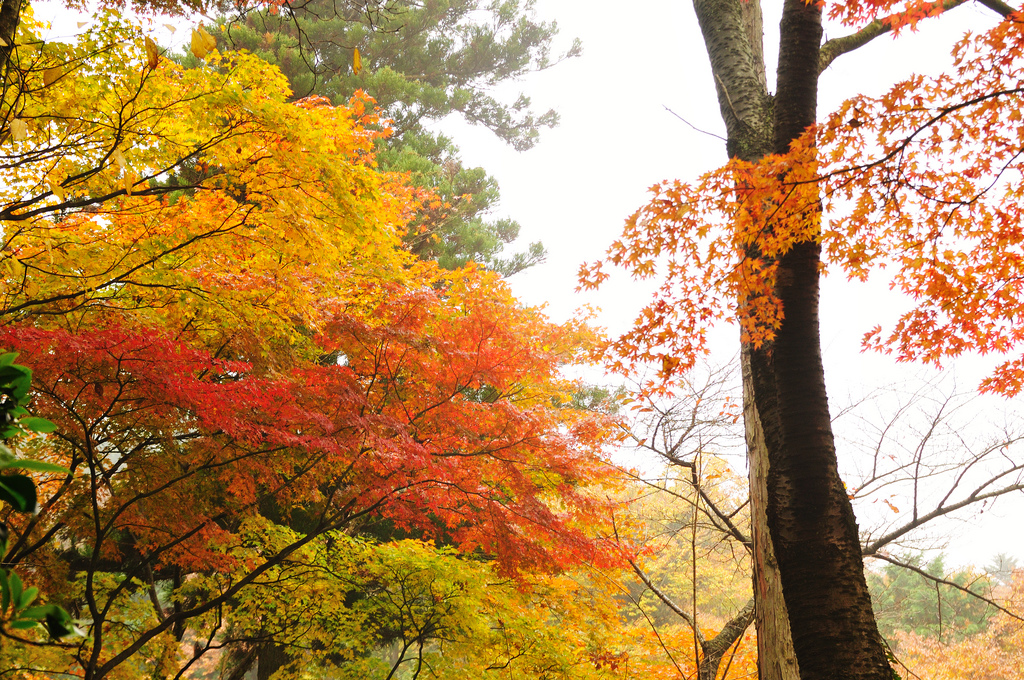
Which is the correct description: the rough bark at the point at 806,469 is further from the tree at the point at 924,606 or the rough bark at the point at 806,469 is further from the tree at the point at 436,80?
the tree at the point at 924,606

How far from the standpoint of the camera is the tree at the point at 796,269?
2.36 meters

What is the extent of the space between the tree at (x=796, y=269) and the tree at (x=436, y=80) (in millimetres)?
6616

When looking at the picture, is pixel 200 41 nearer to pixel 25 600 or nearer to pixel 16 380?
pixel 16 380

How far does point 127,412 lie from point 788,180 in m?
4.16

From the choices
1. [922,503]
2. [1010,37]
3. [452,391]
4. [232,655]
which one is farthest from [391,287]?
[232,655]

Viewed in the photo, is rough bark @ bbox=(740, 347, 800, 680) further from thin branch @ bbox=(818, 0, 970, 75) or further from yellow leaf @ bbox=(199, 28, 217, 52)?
yellow leaf @ bbox=(199, 28, 217, 52)

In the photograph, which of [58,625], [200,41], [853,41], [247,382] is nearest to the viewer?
[58,625]

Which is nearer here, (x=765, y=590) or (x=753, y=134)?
(x=765, y=590)

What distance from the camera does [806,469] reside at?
8.23ft

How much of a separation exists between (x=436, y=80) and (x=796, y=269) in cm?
1242

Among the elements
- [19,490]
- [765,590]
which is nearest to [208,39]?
[19,490]

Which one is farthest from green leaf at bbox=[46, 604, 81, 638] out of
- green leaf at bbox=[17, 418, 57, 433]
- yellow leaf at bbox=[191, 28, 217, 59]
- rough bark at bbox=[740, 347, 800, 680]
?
rough bark at bbox=[740, 347, 800, 680]

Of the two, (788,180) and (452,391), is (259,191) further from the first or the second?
(788,180)

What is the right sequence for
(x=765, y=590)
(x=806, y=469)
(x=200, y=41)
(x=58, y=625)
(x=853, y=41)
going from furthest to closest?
(x=853, y=41) < (x=765, y=590) < (x=806, y=469) < (x=200, y=41) < (x=58, y=625)
